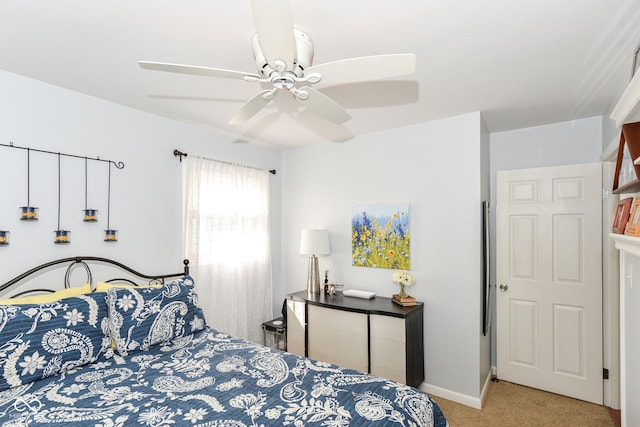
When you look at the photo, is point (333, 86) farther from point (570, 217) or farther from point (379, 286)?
point (570, 217)

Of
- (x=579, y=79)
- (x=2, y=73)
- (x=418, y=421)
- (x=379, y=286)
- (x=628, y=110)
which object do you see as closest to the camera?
(x=628, y=110)

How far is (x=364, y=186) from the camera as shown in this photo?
147 inches

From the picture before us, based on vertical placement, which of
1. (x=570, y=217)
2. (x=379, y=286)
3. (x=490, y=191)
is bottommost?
(x=379, y=286)

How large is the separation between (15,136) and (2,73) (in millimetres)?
405

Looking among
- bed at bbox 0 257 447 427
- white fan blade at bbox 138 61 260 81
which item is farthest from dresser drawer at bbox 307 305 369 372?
white fan blade at bbox 138 61 260 81

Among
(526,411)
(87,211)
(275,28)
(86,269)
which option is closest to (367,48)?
(275,28)

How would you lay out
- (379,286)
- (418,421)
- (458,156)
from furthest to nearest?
(379,286), (458,156), (418,421)

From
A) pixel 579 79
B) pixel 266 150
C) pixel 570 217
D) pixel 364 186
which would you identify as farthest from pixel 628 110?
pixel 266 150

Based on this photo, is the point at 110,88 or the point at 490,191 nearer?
the point at 110,88

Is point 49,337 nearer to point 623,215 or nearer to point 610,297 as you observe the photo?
point 623,215

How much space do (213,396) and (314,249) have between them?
83.5 inches

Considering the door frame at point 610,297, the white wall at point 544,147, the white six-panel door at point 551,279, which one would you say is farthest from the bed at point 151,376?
the white wall at point 544,147

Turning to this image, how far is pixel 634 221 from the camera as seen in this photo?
1568 millimetres

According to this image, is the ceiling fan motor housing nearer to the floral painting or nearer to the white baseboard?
the floral painting
